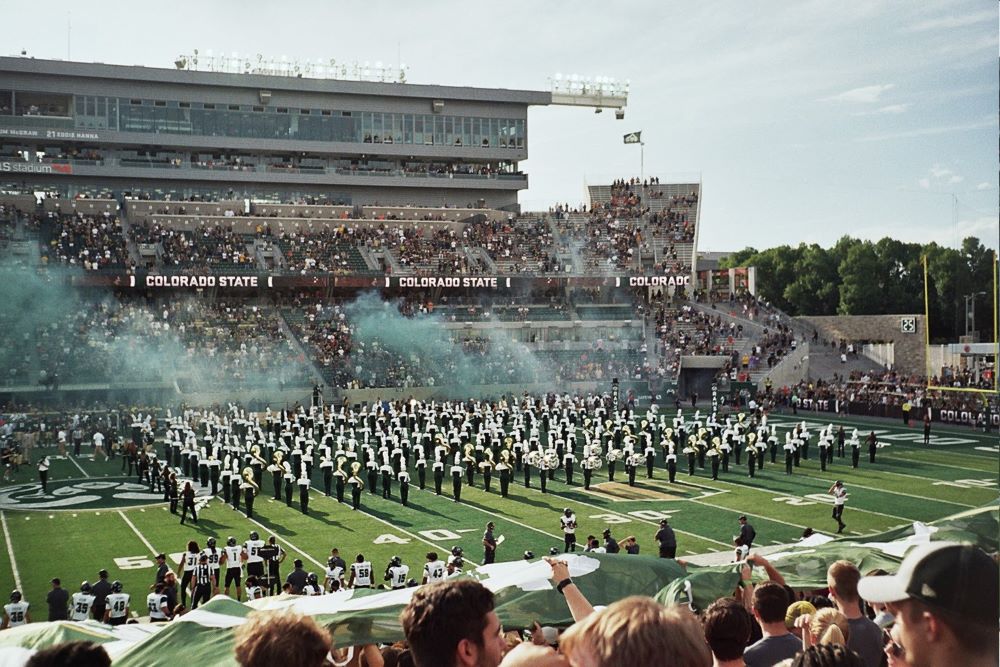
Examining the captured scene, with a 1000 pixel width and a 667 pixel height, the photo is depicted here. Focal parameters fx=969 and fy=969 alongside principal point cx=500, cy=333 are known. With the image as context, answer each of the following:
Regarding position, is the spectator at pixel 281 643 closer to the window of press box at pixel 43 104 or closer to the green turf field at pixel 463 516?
the green turf field at pixel 463 516

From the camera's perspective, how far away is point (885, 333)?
41.0 m

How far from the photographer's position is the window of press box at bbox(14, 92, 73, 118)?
1612 inches

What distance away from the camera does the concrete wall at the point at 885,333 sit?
39469 millimetres

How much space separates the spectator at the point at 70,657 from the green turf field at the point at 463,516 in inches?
402

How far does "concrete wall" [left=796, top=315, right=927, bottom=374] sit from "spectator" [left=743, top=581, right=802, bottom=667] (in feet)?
125

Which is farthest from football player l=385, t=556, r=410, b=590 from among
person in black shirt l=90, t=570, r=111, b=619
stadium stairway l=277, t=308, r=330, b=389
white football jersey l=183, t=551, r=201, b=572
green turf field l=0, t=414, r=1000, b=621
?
stadium stairway l=277, t=308, r=330, b=389

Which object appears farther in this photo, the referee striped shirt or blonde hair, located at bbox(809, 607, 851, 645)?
the referee striped shirt

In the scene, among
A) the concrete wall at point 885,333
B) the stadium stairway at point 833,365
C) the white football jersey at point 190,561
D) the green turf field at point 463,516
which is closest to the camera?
the white football jersey at point 190,561

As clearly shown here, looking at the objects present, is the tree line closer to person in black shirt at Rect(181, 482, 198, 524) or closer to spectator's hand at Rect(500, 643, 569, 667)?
person in black shirt at Rect(181, 482, 198, 524)

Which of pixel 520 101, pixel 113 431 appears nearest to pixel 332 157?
pixel 520 101

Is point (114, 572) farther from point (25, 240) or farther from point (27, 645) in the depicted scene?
point (25, 240)

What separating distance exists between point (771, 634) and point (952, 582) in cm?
195

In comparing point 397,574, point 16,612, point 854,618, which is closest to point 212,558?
point 16,612

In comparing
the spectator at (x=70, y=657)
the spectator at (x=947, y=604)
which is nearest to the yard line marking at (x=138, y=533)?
the spectator at (x=70, y=657)
